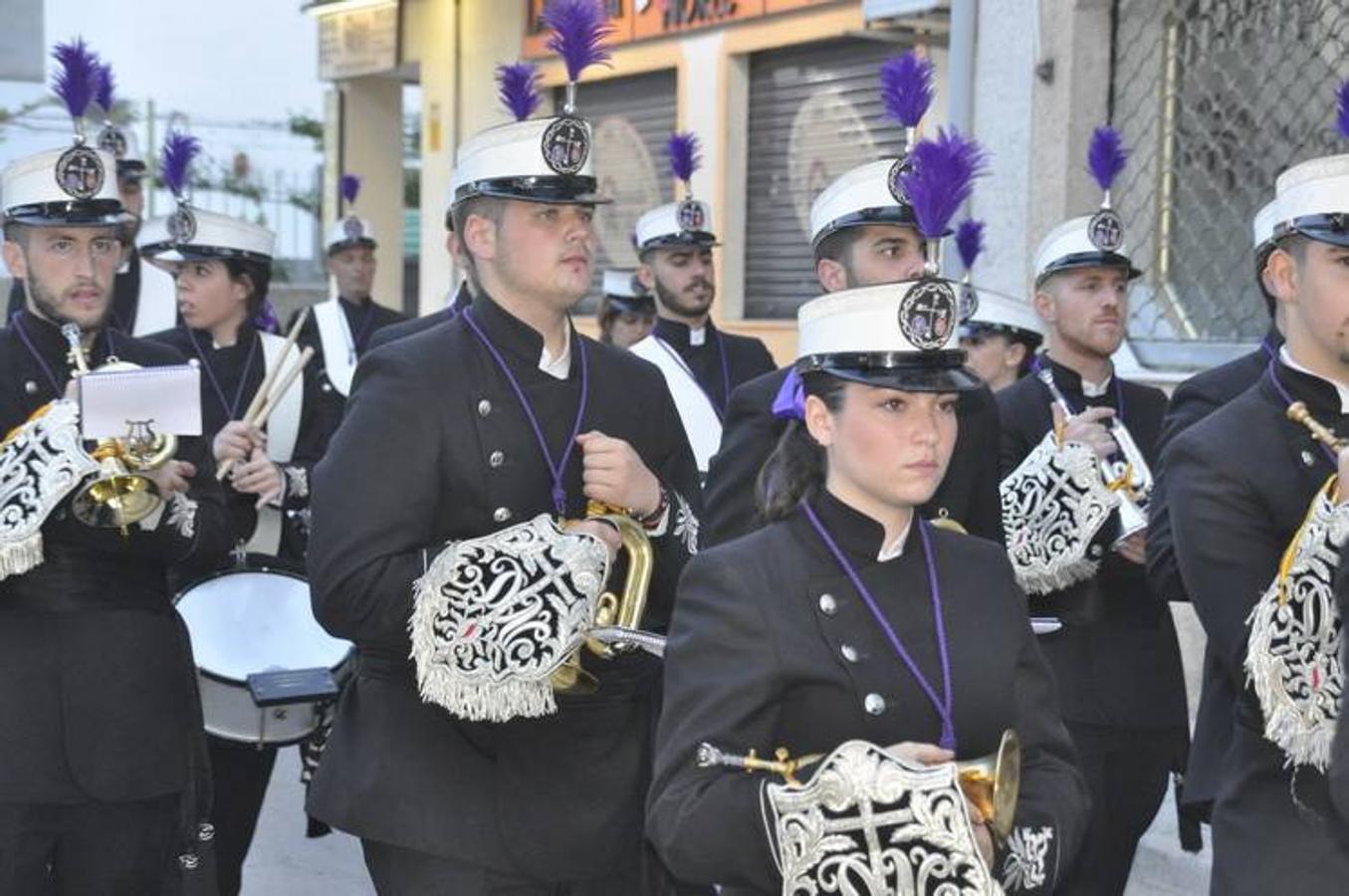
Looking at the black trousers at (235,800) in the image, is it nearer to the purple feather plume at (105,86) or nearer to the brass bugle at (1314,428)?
the purple feather plume at (105,86)

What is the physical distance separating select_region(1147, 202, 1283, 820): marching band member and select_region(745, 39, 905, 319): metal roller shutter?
6974 mm

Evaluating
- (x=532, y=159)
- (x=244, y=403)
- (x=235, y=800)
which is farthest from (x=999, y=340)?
(x=532, y=159)

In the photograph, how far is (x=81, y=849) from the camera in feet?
16.6

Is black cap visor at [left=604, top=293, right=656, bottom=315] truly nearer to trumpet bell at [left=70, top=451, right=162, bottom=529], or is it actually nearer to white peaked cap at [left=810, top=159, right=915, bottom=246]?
white peaked cap at [left=810, top=159, right=915, bottom=246]

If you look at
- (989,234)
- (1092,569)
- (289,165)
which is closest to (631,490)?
(1092,569)

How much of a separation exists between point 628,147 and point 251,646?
9.55 metres

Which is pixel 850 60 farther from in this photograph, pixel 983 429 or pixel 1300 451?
pixel 1300 451

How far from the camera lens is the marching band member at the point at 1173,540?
4152 mm

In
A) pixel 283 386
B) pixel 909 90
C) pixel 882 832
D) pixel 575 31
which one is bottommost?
pixel 882 832

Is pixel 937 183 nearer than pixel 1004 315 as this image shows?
Yes

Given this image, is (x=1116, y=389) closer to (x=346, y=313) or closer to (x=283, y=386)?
(x=283, y=386)

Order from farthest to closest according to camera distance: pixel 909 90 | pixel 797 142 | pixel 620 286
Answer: pixel 797 142, pixel 620 286, pixel 909 90

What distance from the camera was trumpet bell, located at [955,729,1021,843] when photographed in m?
3.22

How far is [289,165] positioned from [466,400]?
68.3 ft
